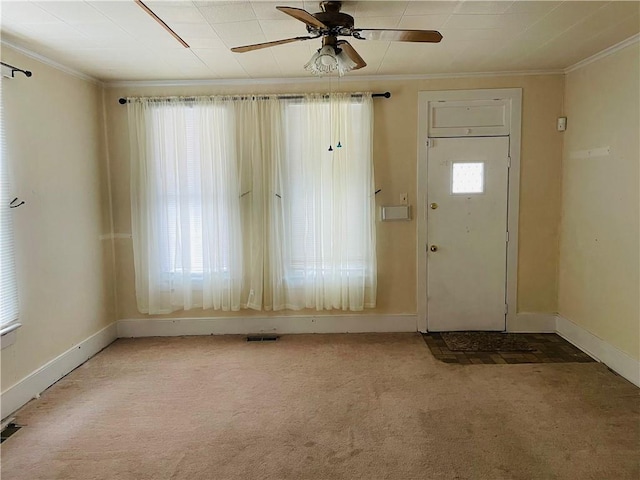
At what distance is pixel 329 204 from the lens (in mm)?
3986

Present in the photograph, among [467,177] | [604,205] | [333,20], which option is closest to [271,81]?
[333,20]

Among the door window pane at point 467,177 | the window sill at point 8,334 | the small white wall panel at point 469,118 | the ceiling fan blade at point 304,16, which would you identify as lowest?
the window sill at point 8,334

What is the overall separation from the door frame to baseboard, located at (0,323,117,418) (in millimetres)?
3115

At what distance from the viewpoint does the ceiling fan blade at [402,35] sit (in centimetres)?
217

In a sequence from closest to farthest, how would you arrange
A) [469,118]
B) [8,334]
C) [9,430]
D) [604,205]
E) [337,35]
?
[337,35] < [9,430] < [8,334] < [604,205] < [469,118]

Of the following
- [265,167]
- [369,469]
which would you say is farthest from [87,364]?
[369,469]

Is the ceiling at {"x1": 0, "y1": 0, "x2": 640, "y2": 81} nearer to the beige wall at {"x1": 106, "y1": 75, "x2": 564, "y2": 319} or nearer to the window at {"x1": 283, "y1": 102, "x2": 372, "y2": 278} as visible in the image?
the beige wall at {"x1": 106, "y1": 75, "x2": 564, "y2": 319}

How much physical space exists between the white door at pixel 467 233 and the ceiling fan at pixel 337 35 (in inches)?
72.3

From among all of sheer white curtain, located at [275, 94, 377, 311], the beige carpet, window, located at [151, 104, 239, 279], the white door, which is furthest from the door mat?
window, located at [151, 104, 239, 279]

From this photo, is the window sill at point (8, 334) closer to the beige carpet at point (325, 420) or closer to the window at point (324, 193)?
the beige carpet at point (325, 420)

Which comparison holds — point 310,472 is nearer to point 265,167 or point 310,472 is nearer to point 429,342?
point 429,342

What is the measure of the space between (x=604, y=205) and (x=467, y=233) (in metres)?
1.14

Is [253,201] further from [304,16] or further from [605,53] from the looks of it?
[605,53]

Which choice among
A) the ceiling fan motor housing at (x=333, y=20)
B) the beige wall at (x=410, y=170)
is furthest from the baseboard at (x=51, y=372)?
the ceiling fan motor housing at (x=333, y=20)
